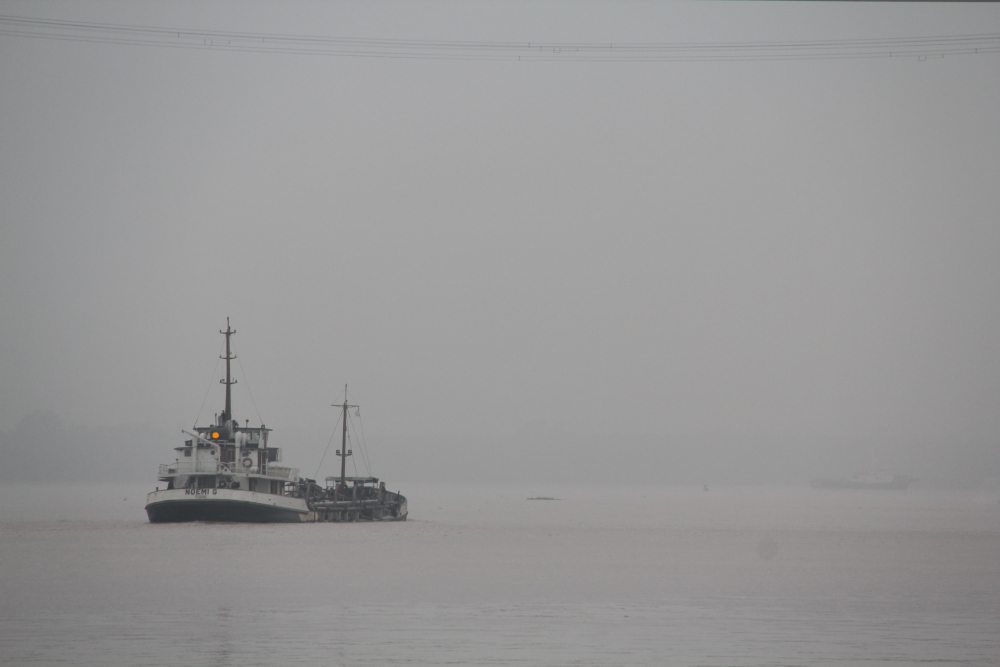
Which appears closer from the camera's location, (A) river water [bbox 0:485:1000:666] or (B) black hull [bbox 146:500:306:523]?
(A) river water [bbox 0:485:1000:666]

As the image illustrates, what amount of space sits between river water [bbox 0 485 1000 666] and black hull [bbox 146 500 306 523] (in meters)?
2.74

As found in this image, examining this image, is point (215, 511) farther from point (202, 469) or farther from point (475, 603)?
point (475, 603)

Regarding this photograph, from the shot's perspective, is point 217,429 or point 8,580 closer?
point 8,580

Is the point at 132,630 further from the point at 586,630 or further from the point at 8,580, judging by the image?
the point at 8,580

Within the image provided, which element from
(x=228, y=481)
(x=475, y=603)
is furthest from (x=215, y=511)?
(x=475, y=603)

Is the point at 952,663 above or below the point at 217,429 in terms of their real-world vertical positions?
below

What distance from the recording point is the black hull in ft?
262

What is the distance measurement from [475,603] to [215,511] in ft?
151

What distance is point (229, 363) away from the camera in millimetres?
91562

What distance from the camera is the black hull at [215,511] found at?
7988 cm

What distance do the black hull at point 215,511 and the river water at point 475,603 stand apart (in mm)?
2739

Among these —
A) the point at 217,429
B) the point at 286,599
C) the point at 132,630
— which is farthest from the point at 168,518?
the point at 132,630

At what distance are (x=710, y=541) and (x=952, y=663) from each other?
62891 millimetres

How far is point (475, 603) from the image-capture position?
38656mm
